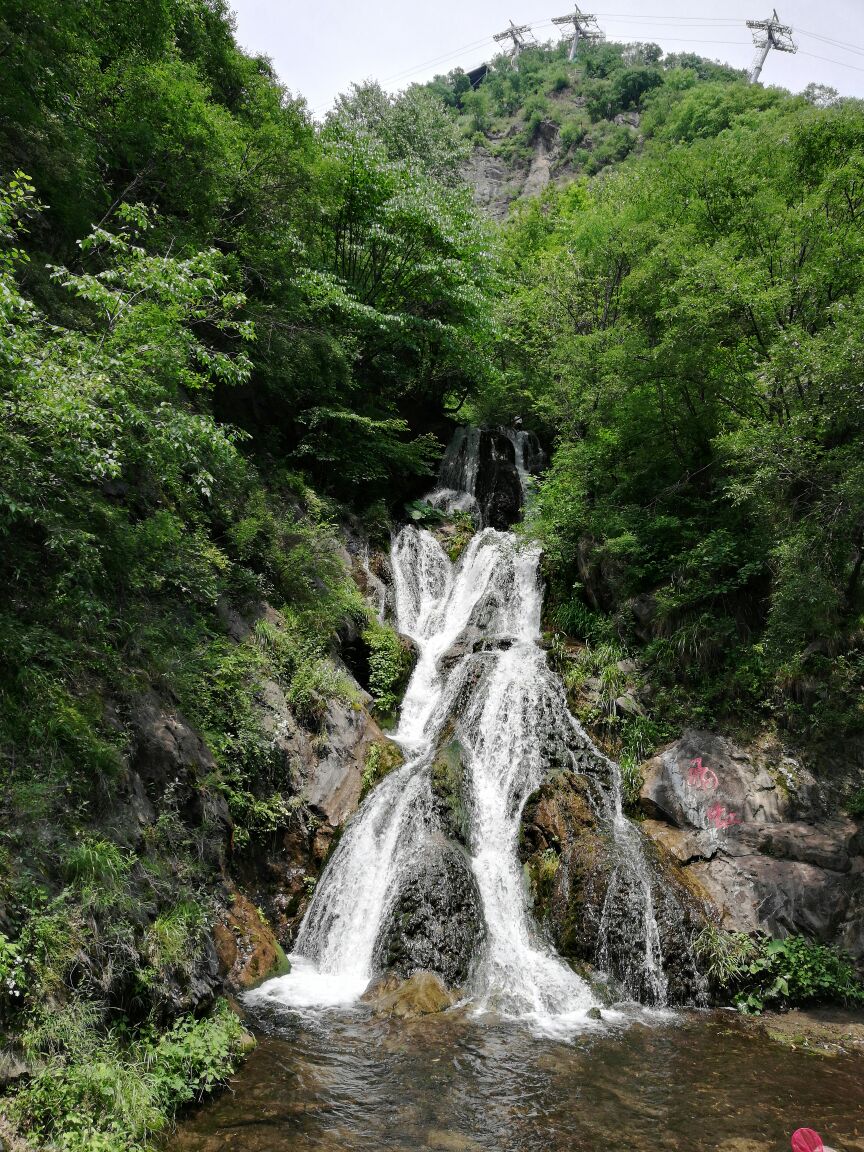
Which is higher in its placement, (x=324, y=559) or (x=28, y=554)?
(x=324, y=559)

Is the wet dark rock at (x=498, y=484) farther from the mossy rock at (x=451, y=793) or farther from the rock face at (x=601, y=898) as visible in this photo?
the rock face at (x=601, y=898)

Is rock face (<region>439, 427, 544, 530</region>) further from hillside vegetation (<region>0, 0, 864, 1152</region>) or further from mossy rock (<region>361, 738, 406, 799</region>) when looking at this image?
mossy rock (<region>361, 738, 406, 799</region>)

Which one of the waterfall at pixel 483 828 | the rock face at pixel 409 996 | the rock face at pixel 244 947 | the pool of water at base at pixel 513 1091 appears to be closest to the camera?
the pool of water at base at pixel 513 1091

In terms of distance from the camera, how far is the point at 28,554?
5664 millimetres

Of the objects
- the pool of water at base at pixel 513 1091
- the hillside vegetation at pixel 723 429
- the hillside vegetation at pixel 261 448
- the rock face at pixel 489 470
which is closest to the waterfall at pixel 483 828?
the pool of water at base at pixel 513 1091

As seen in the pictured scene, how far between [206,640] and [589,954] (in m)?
Answer: 7.03

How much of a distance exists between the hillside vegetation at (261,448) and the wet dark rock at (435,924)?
2255mm

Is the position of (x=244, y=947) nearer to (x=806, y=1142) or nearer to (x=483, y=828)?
(x=483, y=828)

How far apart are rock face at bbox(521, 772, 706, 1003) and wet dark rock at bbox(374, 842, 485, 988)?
3.58 feet

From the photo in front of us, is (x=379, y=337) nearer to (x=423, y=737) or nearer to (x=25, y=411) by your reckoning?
(x=423, y=737)

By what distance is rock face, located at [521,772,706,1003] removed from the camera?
8.02 m

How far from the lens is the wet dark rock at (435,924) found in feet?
25.9

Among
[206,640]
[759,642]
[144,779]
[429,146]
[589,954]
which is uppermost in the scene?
[429,146]

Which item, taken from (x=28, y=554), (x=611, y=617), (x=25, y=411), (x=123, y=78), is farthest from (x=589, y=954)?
(x=123, y=78)
